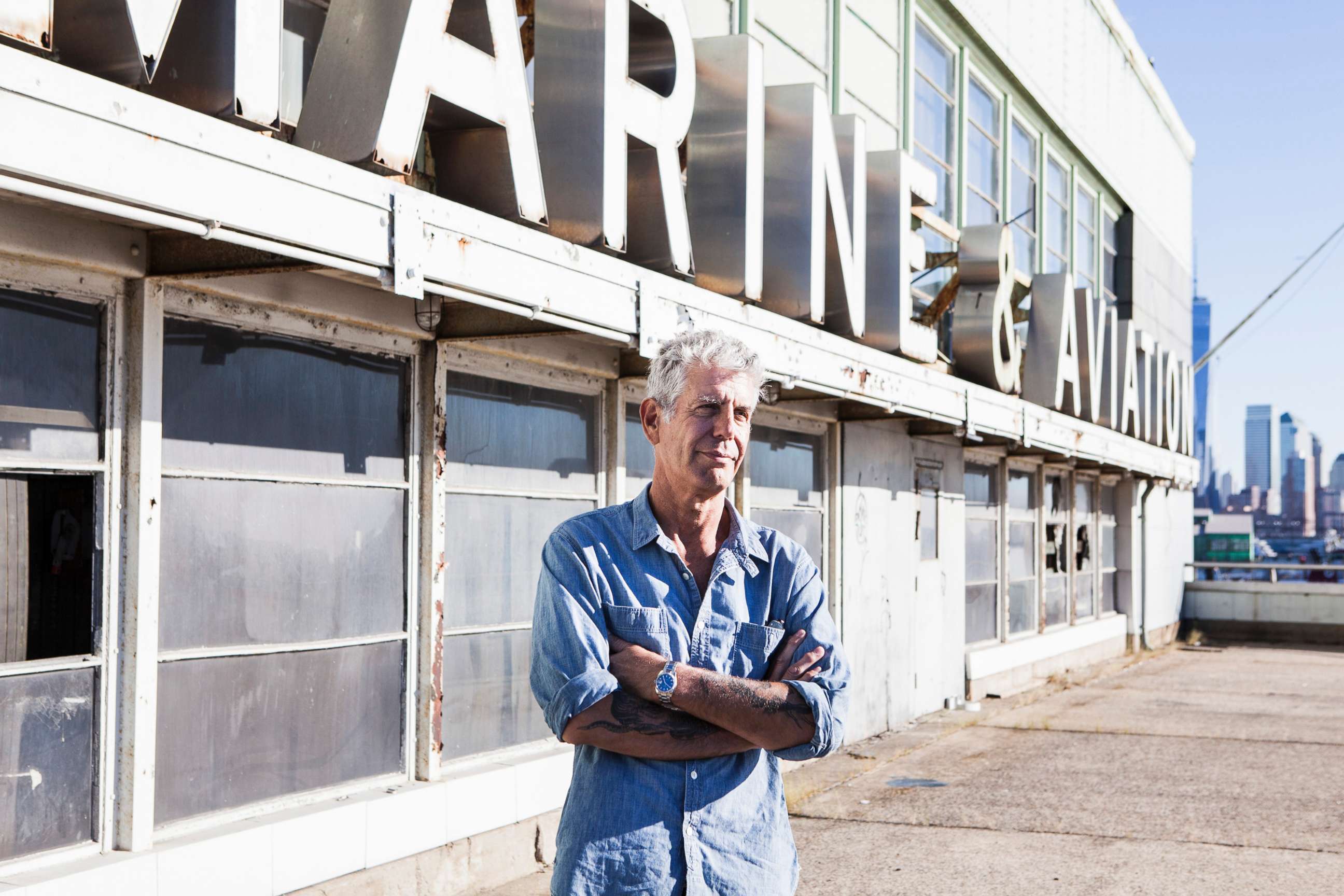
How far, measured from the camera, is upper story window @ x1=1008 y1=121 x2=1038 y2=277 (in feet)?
53.9

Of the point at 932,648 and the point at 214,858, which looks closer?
the point at 214,858

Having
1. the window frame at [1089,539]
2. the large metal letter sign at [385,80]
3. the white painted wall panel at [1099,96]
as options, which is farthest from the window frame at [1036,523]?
the large metal letter sign at [385,80]

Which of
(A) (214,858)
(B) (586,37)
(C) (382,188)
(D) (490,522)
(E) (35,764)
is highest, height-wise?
(B) (586,37)

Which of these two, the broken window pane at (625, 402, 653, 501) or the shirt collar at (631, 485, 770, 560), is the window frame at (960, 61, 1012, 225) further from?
the shirt collar at (631, 485, 770, 560)

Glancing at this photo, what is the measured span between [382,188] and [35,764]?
2.26 meters

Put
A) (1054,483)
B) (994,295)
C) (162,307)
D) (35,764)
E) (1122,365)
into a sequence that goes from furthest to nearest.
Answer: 1. (1054,483)
2. (1122,365)
3. (994,295)
4. (162,307)
5. (35,764)

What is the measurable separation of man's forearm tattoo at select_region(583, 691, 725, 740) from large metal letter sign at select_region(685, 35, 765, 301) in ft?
16.5

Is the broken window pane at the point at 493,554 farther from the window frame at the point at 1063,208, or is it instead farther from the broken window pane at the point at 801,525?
the window frame at the point at 1063,208

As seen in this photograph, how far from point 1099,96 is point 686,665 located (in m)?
19.2

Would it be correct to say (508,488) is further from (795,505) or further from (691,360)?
(691,360)

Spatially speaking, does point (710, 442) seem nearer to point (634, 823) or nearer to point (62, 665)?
point (634, 823)

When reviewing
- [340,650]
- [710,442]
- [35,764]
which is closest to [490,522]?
[340,650]

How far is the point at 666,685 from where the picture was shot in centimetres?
268

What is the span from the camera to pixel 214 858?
16.4 ft
